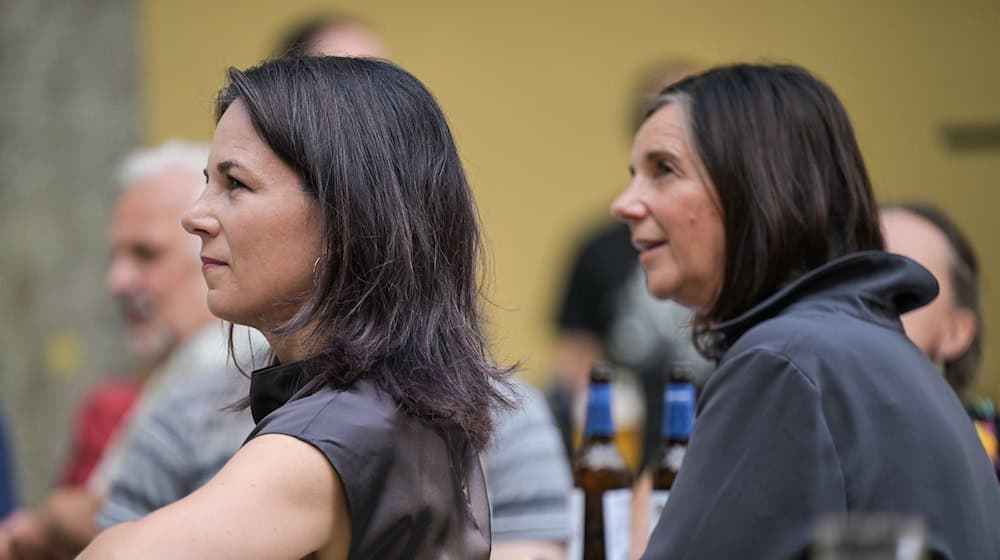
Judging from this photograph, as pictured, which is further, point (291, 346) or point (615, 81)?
point (615, 81)

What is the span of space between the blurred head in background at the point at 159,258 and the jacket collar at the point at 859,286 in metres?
2.42

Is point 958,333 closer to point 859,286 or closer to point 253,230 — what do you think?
point 859,286

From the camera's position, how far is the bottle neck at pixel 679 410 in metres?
2.84

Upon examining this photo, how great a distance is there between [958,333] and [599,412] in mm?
1027

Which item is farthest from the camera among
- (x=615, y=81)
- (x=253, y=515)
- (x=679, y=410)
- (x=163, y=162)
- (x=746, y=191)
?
(x=615, y=81)

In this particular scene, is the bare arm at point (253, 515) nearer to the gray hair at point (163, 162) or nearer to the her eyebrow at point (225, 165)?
the her eyebrow at point (225, 165)

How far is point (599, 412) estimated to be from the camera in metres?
2.91

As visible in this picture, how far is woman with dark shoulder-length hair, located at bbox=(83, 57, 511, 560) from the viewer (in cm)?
192

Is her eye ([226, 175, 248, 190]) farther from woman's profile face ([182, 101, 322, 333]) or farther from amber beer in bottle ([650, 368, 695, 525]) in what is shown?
amber beer in bottle ([650, 368, 695, 525])

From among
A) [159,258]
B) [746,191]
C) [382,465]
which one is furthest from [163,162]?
[382,465]

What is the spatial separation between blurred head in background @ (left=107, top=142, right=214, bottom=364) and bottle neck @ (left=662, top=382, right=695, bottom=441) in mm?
2038

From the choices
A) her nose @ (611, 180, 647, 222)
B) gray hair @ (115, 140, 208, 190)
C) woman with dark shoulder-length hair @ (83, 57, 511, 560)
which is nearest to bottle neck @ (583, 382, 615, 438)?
her nose @ (611, 180, 647, 222)

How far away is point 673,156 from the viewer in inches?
106

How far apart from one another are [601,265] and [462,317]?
3656 mm
